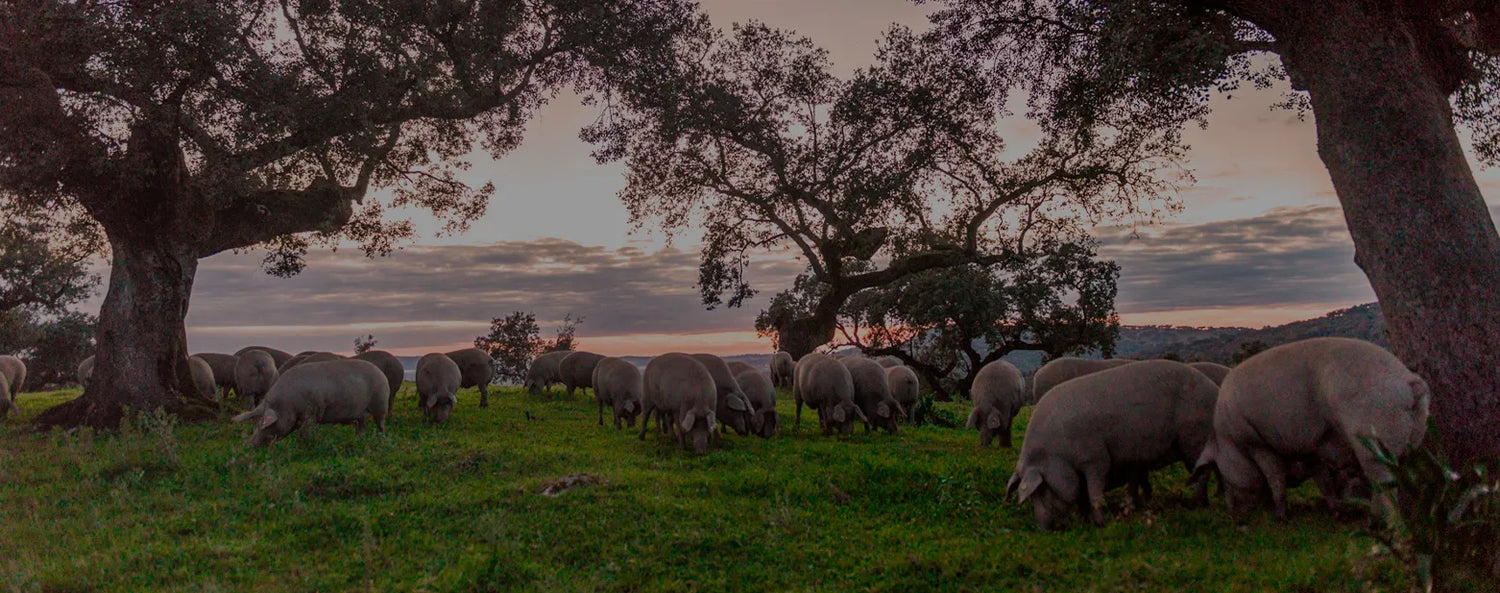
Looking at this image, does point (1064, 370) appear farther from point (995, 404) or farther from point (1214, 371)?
point (1214, 371)

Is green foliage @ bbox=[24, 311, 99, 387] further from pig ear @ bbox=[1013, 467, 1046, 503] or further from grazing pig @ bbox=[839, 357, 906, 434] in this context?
pig ear @ bbox=[1013, 467, 1046, 503]

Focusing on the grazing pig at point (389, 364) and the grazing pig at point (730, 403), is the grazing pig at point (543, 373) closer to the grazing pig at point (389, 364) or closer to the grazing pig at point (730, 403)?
the grazing pig at point (389, 364)

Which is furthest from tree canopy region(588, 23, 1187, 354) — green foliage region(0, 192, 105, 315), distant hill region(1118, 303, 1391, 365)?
green foliage region(0, 192, 105, 315)

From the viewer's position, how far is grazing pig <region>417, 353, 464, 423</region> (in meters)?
18.9

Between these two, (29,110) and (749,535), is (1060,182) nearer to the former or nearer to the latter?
(749,535)

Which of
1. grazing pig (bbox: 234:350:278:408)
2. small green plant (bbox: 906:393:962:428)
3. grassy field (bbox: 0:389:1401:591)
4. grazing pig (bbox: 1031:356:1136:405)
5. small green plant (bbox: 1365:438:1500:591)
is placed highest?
grazing pig (bbox: 234:350:278:408)

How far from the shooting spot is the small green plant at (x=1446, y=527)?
223 inches

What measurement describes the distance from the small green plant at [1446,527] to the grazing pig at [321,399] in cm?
1557

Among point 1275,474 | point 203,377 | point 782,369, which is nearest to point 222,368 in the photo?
point 203,377

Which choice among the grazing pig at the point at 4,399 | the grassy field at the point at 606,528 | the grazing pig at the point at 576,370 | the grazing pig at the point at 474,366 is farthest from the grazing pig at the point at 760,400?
the grazing pig at the point at 4,399

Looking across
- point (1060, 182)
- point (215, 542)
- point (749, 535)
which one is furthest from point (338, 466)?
point (1060, 182)

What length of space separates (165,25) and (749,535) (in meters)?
15.3

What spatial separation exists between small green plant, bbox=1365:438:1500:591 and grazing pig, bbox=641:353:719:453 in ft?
31.9

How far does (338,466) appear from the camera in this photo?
39.6ft
